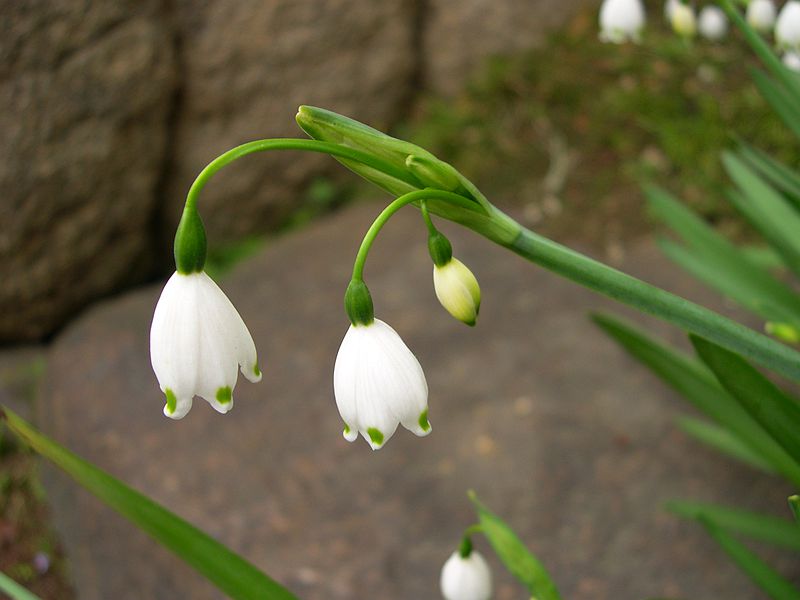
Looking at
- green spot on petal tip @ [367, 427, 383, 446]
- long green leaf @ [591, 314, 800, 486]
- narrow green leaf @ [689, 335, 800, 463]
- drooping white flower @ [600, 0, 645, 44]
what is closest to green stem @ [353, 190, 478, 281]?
green spot on petal tip @ [367, 427, 383, 446]

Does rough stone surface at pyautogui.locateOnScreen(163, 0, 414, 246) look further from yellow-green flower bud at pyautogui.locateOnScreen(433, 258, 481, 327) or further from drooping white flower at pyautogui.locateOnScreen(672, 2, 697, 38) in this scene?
yellow-green flower bud at pyautogui.locateOnScreen(433, 258, 481, 327)

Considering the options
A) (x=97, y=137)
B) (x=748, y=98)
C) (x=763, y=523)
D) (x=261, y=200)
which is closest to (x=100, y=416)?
(x=97, y=137)

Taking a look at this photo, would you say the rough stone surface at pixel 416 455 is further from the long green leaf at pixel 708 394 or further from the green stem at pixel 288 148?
the green stem at pixel 288 148

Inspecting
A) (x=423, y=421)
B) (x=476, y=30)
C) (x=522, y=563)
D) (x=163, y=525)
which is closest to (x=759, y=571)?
(x=522, y=563)

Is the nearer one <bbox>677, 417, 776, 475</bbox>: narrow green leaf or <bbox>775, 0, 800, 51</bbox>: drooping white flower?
<bbox>775, 0, 800, 51</bbox>: drooping white flower

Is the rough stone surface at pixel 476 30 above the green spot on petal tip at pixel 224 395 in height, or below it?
below

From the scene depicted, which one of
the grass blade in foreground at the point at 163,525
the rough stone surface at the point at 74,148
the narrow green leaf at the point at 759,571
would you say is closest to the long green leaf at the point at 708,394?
the narrow green leaf at the point at 759,571
